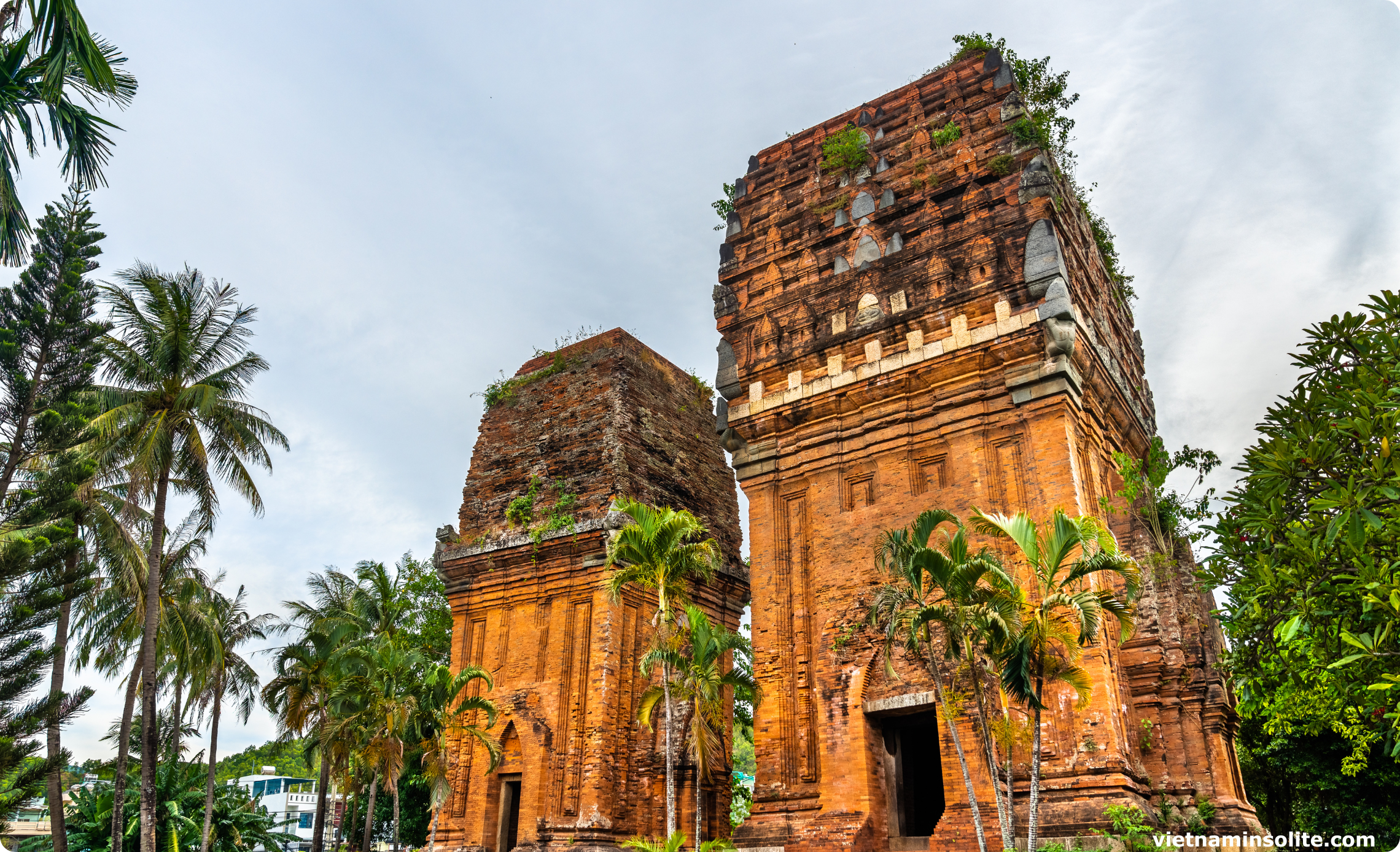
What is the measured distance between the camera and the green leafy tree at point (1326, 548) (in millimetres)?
6797

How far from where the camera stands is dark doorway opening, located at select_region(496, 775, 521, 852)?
15.1m

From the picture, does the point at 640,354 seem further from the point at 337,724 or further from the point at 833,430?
the point at 337,724

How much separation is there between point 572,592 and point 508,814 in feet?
12.0

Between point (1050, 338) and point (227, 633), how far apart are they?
21450 mm

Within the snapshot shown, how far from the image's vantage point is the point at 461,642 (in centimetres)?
1695

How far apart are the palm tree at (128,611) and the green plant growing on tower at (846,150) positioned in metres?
12.4

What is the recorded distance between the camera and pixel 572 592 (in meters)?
16.0

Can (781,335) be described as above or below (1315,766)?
above

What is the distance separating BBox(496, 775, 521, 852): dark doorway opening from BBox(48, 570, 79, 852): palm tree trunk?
27.6ft

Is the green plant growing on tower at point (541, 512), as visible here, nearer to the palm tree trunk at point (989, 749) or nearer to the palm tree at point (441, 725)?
the palm tree at point (441, 725)

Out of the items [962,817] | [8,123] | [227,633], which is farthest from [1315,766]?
[227,633]

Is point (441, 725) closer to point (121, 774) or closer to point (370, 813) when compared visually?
point (370, 813)

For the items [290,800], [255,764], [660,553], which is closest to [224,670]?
[660,553]

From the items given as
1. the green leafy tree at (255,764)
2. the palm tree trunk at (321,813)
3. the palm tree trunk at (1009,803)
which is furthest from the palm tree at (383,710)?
the green leafy tree at (255,764)
